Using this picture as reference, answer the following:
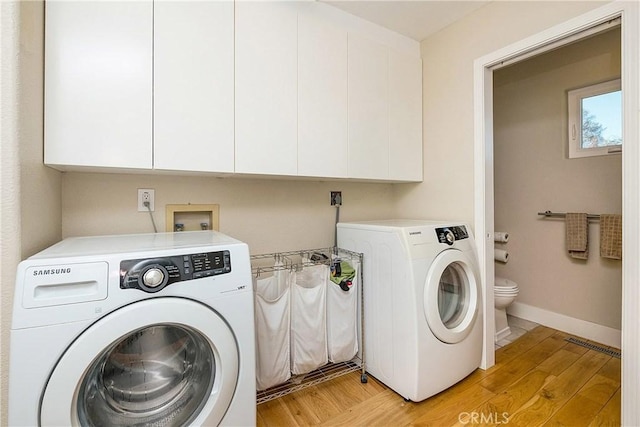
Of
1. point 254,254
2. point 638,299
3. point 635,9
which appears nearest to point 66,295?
point 254,254

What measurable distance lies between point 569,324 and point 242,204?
2835 millimetres

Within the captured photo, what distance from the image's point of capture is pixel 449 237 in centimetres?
166

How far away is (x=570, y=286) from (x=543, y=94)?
1.70m

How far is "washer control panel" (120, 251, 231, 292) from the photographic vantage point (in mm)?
867

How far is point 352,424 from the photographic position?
54.1 inches

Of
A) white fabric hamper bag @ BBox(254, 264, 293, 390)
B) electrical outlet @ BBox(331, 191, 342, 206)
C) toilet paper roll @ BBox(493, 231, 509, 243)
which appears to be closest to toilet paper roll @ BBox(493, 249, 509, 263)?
toilet paper roll @ BBox(493, 231, 509, 243)

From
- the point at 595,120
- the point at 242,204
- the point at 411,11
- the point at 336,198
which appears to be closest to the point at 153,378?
the point at 242,204

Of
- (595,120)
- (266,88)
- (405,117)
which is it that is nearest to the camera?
(266,88)

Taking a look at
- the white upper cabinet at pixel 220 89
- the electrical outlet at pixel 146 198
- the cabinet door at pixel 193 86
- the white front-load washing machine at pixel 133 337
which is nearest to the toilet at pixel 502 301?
the white upper cabinet at pixel 220 89

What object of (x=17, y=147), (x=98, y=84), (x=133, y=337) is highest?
(x=98, y=84)

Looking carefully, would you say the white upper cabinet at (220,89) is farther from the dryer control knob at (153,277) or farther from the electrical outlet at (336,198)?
the dryer control knob at (153,277)

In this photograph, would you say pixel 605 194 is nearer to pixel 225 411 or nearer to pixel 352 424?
pixel 352 424

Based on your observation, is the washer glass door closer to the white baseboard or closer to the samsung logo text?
the samsung logo text

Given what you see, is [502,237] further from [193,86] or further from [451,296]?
[193,86]
